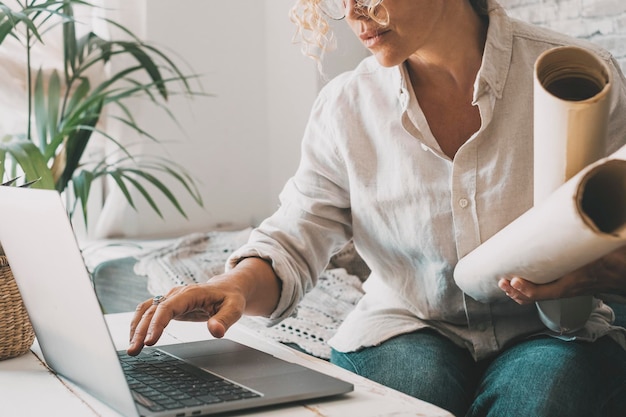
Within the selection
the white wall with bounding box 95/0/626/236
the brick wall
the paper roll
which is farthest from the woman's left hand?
the white wall with bounding box 95/0/626/236

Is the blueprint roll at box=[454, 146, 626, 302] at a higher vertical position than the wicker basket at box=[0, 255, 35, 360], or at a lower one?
higher

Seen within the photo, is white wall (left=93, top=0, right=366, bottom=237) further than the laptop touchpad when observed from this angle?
Yes

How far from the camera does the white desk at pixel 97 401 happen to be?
85cm

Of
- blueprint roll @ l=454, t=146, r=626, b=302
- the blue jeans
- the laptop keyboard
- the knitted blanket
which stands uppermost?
blueprint roll @ l=454, t=146, r=626, b=302

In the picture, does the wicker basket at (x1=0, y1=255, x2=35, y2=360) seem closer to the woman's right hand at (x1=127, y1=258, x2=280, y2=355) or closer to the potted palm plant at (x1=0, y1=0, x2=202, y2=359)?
the woman's right hand at (x1=127, y1=258, x2=280, y2=355)

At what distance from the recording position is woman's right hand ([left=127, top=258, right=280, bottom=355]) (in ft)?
3.36

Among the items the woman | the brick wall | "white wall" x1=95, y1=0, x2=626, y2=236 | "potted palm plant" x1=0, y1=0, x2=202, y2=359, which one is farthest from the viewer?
"white wall" x1=95, y1=0, x2=626, y2=236

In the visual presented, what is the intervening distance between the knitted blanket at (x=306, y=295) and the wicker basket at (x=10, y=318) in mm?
811

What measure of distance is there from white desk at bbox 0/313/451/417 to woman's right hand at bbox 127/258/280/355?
0.23ft

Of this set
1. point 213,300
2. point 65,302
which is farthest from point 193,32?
point 65,302

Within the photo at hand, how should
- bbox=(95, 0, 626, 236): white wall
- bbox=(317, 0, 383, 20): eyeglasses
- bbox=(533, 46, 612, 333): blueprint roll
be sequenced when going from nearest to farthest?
bbox=(533, 46, 612, 333): blueprint roll
bbox=(317, 0, 383, 20): eyeglasses
bbox=(95, 0, 626, 236): white wall

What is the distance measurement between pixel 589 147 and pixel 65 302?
21.4 inches

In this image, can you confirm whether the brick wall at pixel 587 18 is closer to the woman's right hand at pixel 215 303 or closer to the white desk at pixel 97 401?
the woman's right hand at pixel 215 303

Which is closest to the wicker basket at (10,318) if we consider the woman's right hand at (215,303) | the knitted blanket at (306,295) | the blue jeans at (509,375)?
the woman's right hand at (215,303)
